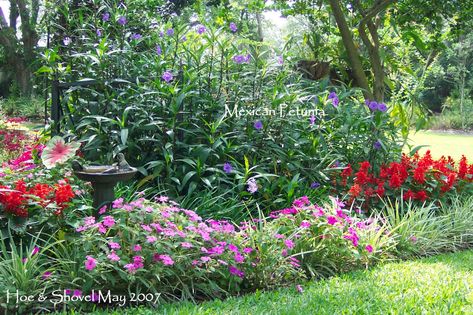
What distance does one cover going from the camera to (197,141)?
4379mm

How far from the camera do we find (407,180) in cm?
464

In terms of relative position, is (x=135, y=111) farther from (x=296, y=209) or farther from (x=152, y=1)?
(x=152, y=1)

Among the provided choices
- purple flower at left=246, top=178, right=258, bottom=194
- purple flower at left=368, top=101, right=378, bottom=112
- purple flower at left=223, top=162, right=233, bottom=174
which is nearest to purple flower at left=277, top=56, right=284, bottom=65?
purple flower at left=368, top=101, right=378, bottom=112

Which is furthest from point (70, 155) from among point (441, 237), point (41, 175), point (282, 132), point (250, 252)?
point (441, 237)

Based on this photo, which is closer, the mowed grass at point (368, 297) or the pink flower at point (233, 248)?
the mowed grass at point (368, 297)

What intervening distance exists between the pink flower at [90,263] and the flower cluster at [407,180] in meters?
2.34

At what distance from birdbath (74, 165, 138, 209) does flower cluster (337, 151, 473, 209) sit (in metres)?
2.00

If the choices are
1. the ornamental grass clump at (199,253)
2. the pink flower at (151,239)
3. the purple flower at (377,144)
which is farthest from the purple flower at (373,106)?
the pink flower at (151,239)

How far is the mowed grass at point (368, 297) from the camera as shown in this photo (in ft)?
8.18

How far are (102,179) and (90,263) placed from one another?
2.02ft

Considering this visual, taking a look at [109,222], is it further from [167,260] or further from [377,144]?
[377,144]

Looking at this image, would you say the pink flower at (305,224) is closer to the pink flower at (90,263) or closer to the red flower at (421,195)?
the pink flower at (90,263)

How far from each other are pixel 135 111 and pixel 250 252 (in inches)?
75.7

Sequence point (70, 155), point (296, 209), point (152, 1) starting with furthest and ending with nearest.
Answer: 1. point (152, 1)
2. point (296, 209)
3. point (70, 155)
